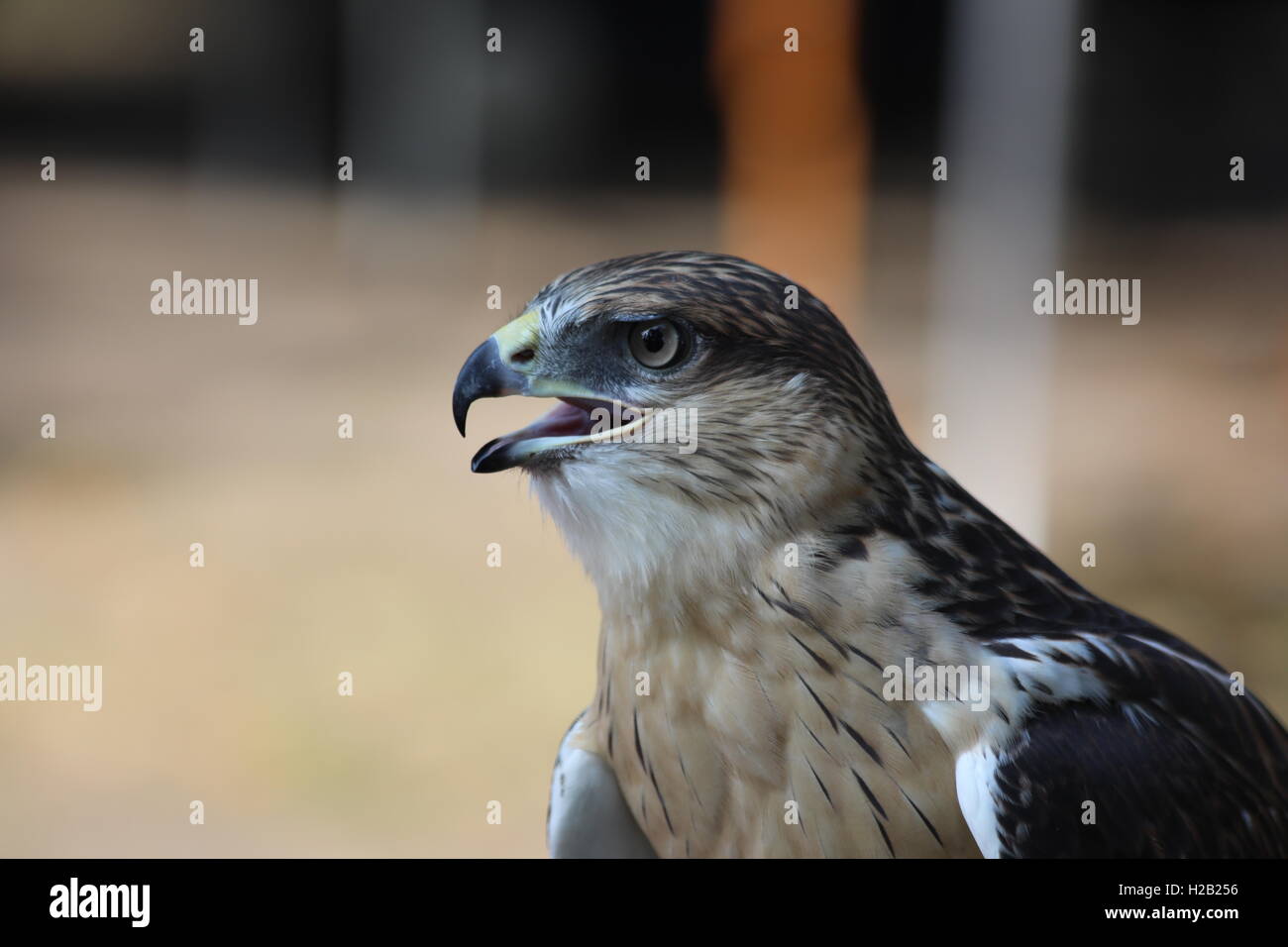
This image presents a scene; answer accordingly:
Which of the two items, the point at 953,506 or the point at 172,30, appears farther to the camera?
the point at 172,30

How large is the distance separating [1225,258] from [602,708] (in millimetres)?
2720

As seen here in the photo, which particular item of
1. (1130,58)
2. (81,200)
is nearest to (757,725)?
(1130,58)

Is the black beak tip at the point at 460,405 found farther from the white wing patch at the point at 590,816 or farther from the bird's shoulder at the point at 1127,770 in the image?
the bird's shoulder at the point at 1127,770

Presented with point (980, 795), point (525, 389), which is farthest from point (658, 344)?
point (980, 795)

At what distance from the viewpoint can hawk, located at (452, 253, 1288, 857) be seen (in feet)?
4.65

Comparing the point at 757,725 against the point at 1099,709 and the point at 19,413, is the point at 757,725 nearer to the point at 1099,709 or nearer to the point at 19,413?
the point at 1099,709

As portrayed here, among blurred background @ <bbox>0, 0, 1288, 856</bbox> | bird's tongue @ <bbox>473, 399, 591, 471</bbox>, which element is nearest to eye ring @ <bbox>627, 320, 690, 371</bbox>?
bird's tongue @ <bbox>473, 399, 591, 471</bbox>

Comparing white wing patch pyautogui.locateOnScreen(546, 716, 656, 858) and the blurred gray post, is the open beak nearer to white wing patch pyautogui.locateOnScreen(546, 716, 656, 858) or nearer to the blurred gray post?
white wing patch pyautogui.locateOnScreen(546, 716, 656, 858)

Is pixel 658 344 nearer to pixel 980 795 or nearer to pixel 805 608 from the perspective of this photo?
pixel 805 608

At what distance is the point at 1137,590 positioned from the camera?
157 inches

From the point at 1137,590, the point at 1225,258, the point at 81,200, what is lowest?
the point at 1137,590

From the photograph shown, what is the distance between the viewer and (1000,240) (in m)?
2.63

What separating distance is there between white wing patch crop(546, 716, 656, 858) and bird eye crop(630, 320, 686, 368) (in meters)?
0.58

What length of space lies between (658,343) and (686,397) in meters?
0.07
